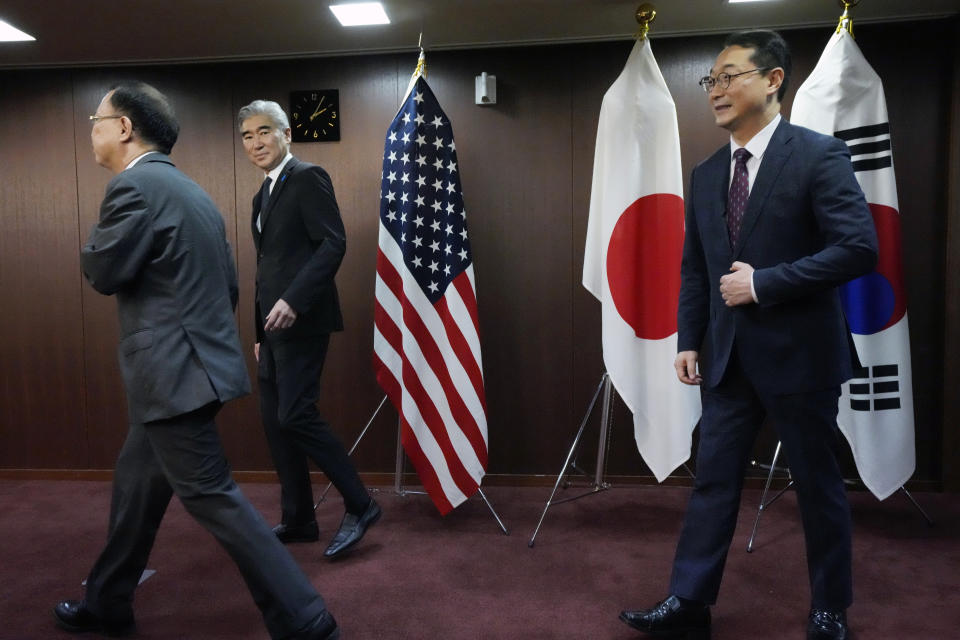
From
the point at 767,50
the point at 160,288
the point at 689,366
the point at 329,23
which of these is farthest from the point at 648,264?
the point at 160,288

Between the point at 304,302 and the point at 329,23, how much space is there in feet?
4.63

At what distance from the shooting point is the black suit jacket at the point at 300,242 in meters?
2.54

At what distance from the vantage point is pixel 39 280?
371cm

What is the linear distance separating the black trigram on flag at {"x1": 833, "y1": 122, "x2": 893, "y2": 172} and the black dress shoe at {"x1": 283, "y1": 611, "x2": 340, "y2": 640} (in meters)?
2.54

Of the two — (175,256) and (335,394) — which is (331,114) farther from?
(175,256)

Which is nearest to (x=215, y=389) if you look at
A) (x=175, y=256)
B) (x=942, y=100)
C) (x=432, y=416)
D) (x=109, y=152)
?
(x=175, y=256)

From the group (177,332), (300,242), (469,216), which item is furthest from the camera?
(469,216)

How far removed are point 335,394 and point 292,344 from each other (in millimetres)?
1118

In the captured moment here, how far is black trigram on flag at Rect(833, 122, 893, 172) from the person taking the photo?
2.73m

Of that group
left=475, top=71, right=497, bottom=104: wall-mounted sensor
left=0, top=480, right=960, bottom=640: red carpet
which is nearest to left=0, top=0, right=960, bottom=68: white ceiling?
left=475, top=71, right=497, bottom=104: wall-mounted sensor

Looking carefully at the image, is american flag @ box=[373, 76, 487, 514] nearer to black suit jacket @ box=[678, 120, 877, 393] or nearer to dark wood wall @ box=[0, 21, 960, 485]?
dark wood wall @ box=[0, 21, 960, 485]

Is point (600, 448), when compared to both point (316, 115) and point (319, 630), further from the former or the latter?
point (316, 115)

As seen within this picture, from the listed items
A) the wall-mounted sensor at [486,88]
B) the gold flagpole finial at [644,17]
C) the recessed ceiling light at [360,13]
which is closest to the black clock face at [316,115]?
the recessed ceiling light at [360,13]

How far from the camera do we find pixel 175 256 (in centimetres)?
175
